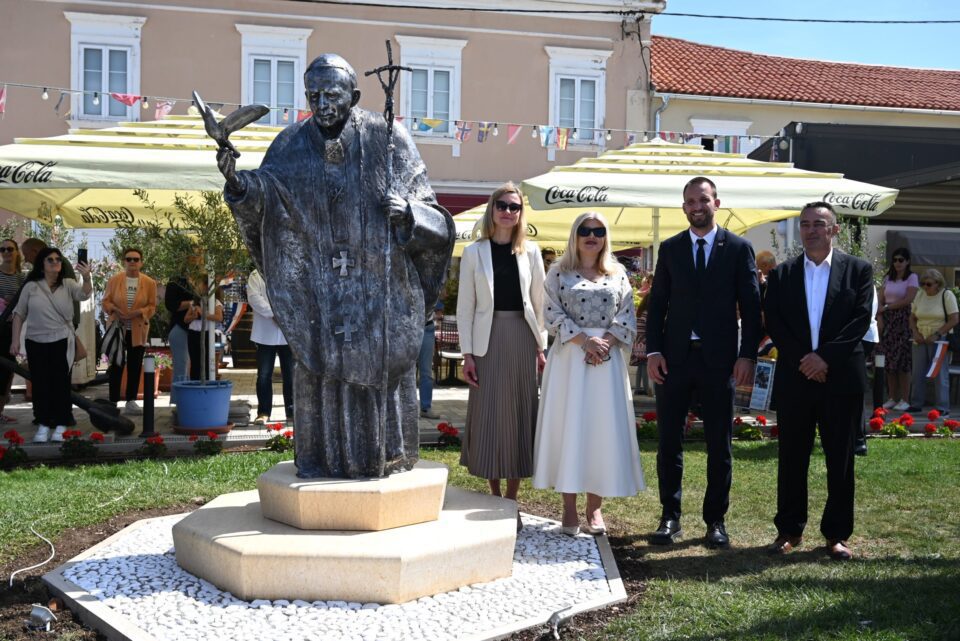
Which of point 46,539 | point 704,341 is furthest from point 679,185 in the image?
point 46,539

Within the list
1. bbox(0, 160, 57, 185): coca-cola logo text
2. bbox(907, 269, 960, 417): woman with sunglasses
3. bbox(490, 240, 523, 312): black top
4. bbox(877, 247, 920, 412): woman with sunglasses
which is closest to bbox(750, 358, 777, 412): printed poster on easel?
bbox(877, 247, 920, 412): woman with sunglasses

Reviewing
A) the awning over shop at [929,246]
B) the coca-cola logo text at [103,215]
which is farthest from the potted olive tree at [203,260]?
the awning over shop at [929,246]

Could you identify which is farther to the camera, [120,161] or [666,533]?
[120,161]

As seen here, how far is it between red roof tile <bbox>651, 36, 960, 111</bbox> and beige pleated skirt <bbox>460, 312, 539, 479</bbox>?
1732cm

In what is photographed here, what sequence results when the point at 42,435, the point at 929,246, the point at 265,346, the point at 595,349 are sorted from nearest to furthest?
the point at 595,349 < the point at 42,435 < the point at 265,346 < the point at 929,246

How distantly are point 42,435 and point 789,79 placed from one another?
21.1m

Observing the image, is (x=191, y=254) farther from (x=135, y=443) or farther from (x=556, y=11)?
(x=556, y=11)

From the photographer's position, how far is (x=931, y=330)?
10.9 meters

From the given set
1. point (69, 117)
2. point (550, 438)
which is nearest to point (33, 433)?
point (550, 438)

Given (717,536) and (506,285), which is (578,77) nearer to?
(506,285)

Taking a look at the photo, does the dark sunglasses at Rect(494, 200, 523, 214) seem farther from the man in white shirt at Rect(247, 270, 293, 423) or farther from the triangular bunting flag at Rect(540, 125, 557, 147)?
the triangular bunting flag at Rect(540, 125, 557, 147)

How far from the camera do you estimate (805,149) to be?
54.7 ft

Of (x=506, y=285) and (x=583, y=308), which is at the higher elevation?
(x=506, y=285)

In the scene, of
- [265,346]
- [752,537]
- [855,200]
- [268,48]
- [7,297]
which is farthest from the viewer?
[268,48]
